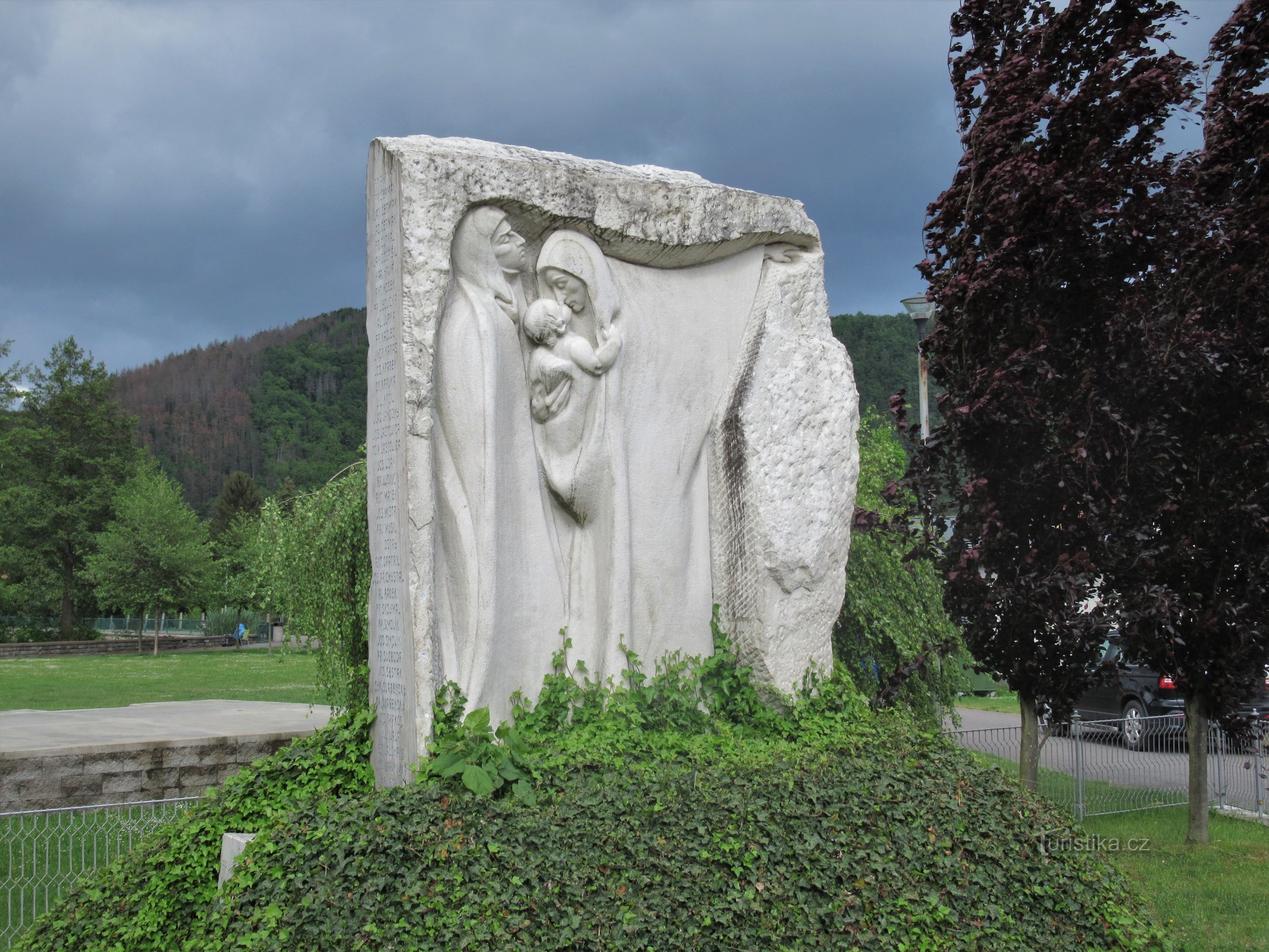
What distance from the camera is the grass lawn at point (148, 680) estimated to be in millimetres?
15086

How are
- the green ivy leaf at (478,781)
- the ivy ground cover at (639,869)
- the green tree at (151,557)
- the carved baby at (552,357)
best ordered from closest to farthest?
the ivy ground cover at (639,869), the green ivy leaf at (478,781), the carved baby at (552,357), the green tree at (151,557)

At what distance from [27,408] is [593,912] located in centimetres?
3792

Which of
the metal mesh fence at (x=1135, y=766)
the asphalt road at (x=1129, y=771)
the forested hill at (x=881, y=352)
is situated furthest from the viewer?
the forested hill at (x=881, y=352)

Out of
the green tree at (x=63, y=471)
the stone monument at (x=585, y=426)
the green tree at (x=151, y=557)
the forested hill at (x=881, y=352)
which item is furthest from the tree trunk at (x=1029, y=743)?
the green tree at (x=63, y=471)

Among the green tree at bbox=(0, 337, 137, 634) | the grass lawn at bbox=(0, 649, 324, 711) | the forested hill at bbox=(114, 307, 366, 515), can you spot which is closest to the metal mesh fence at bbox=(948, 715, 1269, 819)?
the grass lawn at bbox=(0, 649, 324, 711)

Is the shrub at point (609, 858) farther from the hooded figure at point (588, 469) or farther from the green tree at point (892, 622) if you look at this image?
the green tree at point (892, 622)

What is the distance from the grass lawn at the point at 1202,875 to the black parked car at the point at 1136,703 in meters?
0.96

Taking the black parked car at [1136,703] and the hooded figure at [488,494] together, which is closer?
the hooded figure at [488,494]

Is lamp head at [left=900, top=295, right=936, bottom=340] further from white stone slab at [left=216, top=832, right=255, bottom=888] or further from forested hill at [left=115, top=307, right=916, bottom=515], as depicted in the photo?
forested hill at [left=115, top=307, right=916, bottom=515]

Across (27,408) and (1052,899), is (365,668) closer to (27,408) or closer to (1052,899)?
(1052,899)

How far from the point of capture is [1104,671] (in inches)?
285

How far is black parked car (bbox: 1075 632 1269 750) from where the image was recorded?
9.87 meters

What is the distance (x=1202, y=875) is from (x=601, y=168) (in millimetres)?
6069

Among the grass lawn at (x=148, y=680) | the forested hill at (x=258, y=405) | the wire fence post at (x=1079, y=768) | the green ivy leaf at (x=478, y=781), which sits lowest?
the grass lawn at (x=148, y=680)
